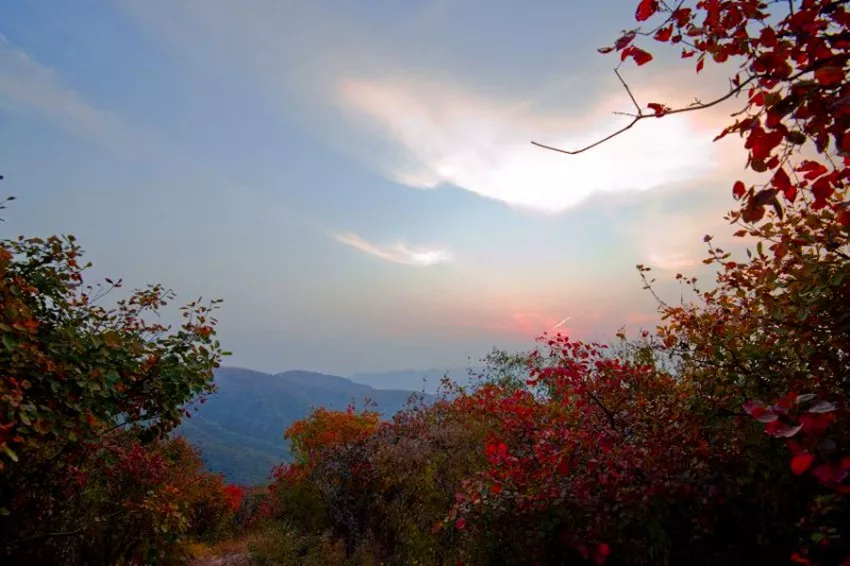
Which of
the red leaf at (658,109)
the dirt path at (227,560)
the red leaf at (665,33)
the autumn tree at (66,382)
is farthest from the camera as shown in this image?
the dirt path at (227,560)

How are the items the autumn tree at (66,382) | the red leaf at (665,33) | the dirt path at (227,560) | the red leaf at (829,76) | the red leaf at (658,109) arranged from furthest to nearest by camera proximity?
the dirt path at (227,560), the autumn tree at (66,382), the red leaf at (665,33), the red leaf at (658,109), the red leaf at (829,76)

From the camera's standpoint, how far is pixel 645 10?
292 cm

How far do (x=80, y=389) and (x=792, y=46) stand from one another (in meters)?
6.74

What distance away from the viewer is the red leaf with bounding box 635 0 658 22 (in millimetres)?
2902

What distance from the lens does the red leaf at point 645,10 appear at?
2.90 m

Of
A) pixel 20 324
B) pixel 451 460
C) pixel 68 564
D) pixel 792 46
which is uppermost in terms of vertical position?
pixel 792 46

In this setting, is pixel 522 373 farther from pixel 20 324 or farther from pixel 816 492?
pixel 20 324

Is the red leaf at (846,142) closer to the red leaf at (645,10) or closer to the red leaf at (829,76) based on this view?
the red leaf at (829,76)

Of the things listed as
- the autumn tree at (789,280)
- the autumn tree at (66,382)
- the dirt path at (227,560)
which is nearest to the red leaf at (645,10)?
the autumn tree at (789,280)

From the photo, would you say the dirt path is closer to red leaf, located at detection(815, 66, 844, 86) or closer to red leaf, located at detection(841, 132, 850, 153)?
red leaf, located at detection(841, 132, 850, 153)

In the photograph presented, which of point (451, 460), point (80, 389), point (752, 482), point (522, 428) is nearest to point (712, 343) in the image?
point (752, 482)

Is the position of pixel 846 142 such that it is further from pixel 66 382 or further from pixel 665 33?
pixel 66 382

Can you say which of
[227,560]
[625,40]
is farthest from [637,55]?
[227,560]

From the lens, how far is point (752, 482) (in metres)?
4.25
